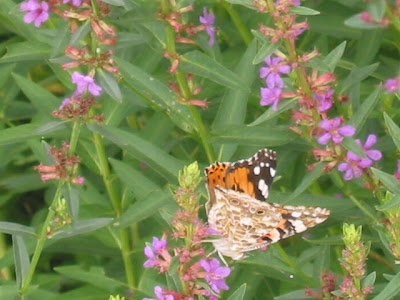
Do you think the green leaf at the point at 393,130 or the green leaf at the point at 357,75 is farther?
the green leaf at the point at 357,75

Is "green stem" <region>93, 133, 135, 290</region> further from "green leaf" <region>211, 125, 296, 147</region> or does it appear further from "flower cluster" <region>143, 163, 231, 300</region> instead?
"flower cluster" <region>143, 163, 231, 300</region>

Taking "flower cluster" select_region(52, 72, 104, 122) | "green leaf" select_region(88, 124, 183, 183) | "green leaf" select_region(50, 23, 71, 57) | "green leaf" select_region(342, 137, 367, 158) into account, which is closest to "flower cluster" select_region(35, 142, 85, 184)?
"flower cluster" select_region(52, 72, 104, 122)

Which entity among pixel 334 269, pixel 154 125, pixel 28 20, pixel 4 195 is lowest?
pixel 334 269

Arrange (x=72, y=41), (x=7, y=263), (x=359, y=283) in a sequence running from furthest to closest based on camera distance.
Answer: (x=7, y=263)
(x=72, y=41)
(x=359, y=283)

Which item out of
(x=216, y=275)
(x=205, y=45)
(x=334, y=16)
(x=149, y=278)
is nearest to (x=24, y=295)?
(x=149, y=278)

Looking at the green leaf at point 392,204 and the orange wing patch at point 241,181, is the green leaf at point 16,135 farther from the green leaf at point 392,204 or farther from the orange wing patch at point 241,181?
the green leaf at point 392,204

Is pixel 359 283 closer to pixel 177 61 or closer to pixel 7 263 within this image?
pixel 177 61

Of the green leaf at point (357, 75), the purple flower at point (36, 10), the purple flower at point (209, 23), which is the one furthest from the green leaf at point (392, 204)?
the purple flower at point (36, 10)
